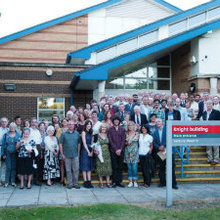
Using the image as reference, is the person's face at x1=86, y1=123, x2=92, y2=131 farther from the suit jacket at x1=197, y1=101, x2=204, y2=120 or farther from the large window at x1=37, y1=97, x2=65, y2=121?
the large window at x1=37, y1=97, x2=65, y2=121

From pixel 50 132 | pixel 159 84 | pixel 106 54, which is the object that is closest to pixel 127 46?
pixel 106 54

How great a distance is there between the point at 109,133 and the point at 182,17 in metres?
9.72

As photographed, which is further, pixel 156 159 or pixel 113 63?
pixel 113 63

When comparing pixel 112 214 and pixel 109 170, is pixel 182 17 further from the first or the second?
pixel 112 214

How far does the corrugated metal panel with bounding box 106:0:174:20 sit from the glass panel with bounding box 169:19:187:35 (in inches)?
268

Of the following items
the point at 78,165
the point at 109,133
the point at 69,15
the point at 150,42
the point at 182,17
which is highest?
the point at 69,15

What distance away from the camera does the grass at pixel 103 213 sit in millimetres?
5551

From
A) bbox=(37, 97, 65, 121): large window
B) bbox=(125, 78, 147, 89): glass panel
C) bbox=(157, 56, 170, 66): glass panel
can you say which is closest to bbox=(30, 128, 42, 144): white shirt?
bbox=(37, 97, 65, 121): large window

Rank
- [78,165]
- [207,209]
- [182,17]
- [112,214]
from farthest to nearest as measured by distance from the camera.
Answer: [182,17]
[78,165]
[207,209]
[112,214]

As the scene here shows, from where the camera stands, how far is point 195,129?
684 centimetres

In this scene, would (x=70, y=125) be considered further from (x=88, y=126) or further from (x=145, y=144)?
(x=145, y=144)

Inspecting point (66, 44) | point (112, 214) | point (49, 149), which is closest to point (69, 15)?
point (66, 44)

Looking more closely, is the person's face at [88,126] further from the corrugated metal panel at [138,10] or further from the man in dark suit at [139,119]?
the corrugated metal panel at [138,10]

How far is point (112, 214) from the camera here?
5.72 metres
